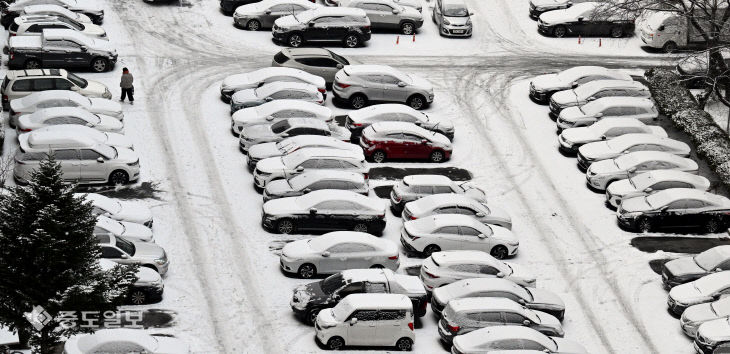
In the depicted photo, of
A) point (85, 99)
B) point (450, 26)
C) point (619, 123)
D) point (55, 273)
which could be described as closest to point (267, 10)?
point (450, 26)

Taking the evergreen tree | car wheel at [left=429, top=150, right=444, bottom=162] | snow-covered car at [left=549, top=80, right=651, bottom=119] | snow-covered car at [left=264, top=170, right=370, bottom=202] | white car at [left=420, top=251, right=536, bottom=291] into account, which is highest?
the evergreen tree

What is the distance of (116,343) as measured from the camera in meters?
27.1

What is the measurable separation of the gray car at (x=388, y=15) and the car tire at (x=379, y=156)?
41.5 feet

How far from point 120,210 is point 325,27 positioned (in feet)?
57.7

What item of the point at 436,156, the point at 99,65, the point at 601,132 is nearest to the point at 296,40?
the point at 99,65

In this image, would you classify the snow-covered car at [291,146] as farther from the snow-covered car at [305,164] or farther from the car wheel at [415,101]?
the car wheel at [415,101]

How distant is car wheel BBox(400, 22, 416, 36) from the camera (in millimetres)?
52531

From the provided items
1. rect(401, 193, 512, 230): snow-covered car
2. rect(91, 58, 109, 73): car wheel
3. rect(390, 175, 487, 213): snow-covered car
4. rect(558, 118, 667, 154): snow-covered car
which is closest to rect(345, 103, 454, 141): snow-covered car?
rect(558, 118, 667, 154): snow-covered car

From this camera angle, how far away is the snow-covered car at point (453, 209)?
36375 millimetres

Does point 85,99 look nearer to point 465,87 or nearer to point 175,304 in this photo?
point 175,304

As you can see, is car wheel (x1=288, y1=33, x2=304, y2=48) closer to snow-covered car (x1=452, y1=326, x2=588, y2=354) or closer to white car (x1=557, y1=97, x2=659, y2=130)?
white car (x1=557, y1=97, x2=659, y2=130)

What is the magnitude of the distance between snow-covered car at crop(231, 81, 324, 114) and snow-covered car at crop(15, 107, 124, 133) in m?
5.10

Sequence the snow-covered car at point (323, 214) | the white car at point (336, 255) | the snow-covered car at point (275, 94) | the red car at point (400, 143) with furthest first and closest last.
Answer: the snow-covered car at point (275, 94), the red car at point (400, 143), the snow-covered car at point (323, 214), the white car at point (336, 255)

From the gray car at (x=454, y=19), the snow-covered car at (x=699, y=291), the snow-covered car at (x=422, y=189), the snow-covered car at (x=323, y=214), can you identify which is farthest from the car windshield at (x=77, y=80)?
the snow-covered car at (x=699, y=291)
